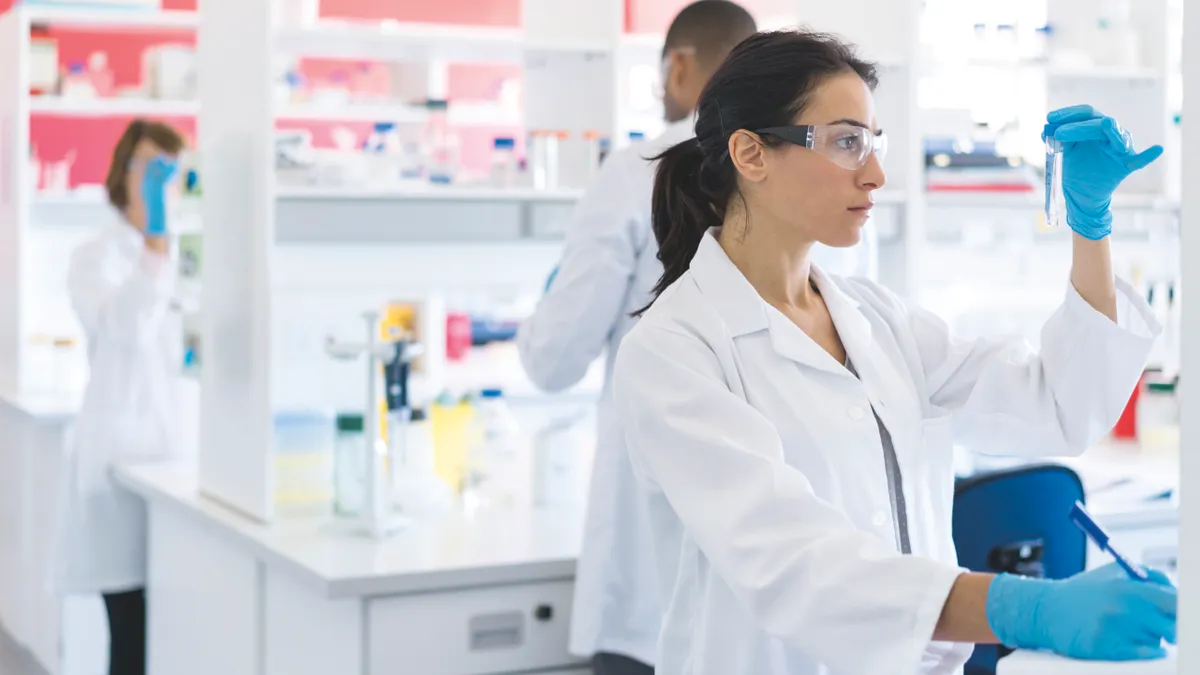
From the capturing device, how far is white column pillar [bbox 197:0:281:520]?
253 centimetres

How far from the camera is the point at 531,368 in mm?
2295

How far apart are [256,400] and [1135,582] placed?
1.86m

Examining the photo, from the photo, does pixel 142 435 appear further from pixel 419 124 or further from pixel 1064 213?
pixel 1064 213

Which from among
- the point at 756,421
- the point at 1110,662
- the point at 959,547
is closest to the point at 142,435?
the point at 959,547

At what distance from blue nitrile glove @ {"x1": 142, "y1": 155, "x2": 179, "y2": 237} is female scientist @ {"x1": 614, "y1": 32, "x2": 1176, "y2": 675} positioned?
7.05ft

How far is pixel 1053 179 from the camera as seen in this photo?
145 cm

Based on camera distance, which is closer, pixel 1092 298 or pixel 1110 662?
pixel 1110 662

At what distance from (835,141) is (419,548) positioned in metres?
1.15

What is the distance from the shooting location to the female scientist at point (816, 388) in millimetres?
1214

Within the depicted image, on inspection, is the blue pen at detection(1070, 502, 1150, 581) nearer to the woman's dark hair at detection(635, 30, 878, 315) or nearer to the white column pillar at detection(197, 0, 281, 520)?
the woman's dark hair at detection(635, 30, 878, 315)

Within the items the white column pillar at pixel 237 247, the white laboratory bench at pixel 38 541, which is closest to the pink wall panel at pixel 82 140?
the white laboratory bench at pixel 38 541

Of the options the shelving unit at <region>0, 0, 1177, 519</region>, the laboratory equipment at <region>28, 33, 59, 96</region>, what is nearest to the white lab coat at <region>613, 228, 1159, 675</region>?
the shelving unit at <region>0, 0, 1177, 519</region>

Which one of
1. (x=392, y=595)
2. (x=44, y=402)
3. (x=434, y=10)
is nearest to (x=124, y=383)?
(x=44, y=402)

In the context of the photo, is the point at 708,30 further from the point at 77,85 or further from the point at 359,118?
the point at 77,85
